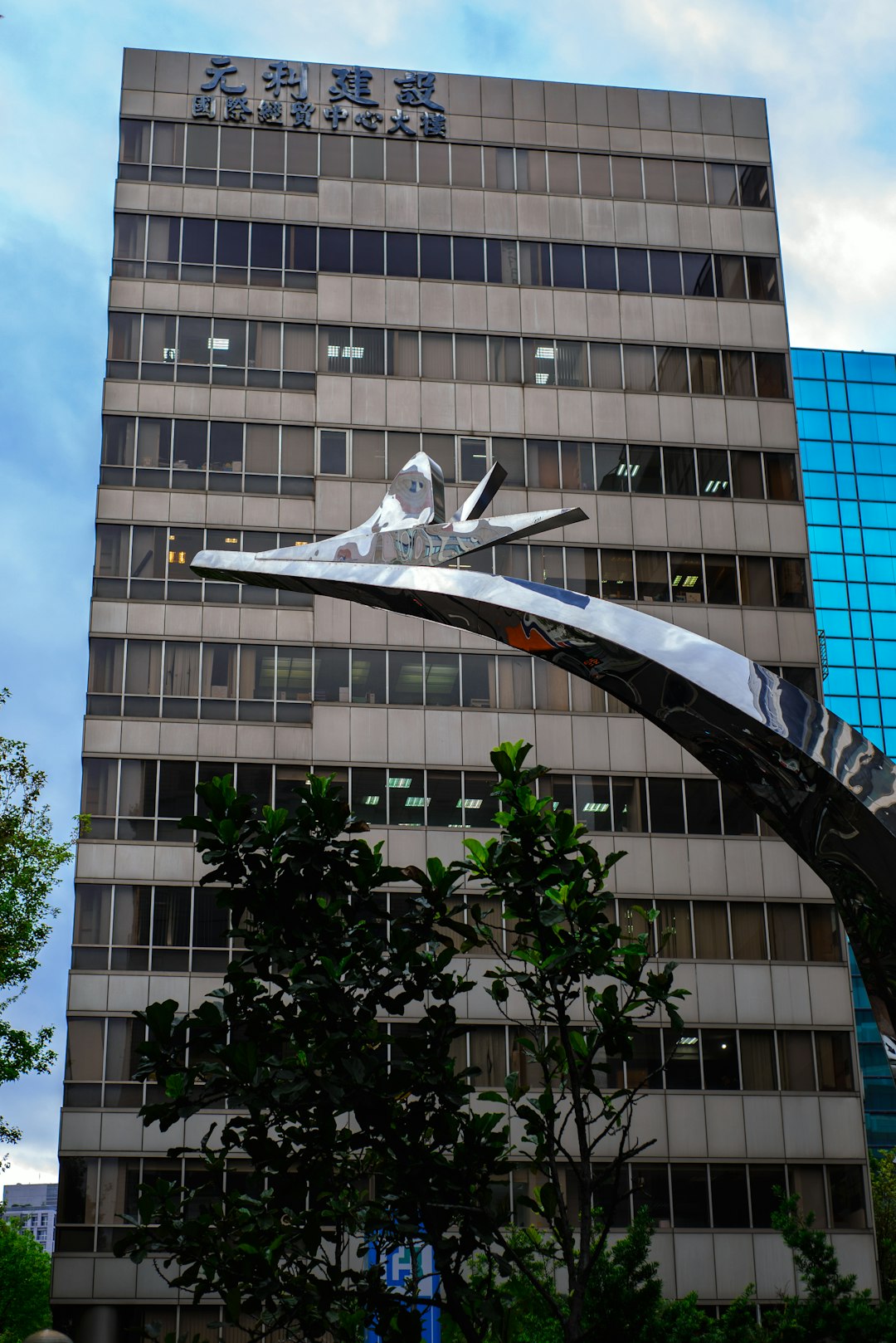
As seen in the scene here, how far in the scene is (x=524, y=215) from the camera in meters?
41.7

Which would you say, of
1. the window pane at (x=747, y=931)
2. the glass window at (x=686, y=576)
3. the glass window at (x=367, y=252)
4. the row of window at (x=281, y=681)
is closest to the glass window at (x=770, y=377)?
the glass window at (x=686, y=576)

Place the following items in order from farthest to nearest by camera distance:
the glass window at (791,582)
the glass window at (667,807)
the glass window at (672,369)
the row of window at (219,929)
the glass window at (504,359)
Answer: the glass window at (672,369) < the glass window at (504,359) < the glass window at (791,582) < the glass window at (667,807) < the row of window at (219,929)

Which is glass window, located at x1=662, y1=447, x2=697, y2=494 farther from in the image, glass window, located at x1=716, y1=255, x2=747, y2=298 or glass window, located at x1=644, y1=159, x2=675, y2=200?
glass window, located at x1=644, y1=159, x2=675, y2=200

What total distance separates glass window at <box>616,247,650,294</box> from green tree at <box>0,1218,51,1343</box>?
131 feet

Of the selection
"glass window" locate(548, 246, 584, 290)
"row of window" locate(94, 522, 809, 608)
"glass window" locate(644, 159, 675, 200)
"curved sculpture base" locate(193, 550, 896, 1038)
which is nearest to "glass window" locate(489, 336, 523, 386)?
"glass window" locate(548, 246, 584, 290)

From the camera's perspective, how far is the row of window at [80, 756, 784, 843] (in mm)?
35906

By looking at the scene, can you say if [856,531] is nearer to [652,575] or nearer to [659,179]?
[659,179]

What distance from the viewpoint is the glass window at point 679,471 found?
131 feet

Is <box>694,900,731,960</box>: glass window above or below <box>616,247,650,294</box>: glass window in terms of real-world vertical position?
below

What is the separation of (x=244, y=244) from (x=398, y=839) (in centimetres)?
1698

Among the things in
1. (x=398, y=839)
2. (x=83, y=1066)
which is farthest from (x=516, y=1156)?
(x=83, y=1066)

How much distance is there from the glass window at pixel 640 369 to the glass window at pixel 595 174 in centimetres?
488

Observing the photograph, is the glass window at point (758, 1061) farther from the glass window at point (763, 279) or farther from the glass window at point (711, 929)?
the glass window at point (763, 279)

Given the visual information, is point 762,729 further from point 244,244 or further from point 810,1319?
point 244,244
